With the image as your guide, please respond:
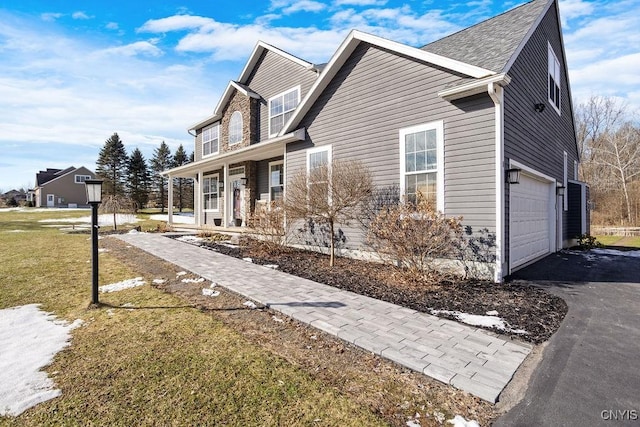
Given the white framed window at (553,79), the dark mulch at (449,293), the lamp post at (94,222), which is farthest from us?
the white framed window at (553,79)

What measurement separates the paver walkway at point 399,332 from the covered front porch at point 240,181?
16.3 ft

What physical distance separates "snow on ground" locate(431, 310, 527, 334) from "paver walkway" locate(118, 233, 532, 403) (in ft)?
0.79

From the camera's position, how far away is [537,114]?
8461 millimetres

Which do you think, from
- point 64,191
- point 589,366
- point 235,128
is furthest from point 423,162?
point 64,191

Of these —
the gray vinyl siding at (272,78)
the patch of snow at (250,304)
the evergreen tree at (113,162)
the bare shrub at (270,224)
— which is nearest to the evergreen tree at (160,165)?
the evergreen tree at (113,162)

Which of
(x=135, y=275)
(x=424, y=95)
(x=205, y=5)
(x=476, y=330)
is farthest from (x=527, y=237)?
(x=205, y=5)

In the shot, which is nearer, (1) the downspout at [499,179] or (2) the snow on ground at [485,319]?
(2) the snow on ground at [485,319]

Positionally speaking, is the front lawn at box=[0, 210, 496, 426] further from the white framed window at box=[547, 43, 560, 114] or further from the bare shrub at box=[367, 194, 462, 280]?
the white framed window at box=[547, 43, 560, 114]

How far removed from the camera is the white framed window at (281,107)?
12.8m

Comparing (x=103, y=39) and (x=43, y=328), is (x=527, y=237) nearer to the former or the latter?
(x=43, y=328)

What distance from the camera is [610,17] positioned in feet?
31.4

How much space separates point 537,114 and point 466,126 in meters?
3.66

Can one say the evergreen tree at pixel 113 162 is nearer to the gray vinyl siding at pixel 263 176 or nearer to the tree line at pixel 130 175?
the tree line at pixel 130 175

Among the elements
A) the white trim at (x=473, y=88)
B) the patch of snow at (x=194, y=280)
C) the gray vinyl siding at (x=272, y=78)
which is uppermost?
the gray vinyl siding at (x=272, y=78)
